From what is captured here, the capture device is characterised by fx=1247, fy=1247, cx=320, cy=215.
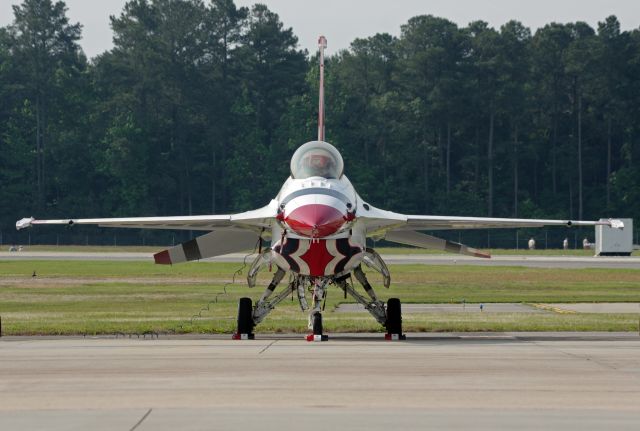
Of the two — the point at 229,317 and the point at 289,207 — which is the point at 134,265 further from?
the point at 289,207

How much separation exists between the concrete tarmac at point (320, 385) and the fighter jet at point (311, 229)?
1.40 m

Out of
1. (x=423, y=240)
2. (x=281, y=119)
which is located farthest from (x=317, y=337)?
(x=281, y=119)

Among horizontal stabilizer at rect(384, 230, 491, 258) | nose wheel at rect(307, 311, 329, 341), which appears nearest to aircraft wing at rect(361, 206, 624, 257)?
horizontal stabilizer at rect(384, 230, 491, 258)

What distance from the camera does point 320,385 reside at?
14.9m

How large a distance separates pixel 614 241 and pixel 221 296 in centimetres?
5122

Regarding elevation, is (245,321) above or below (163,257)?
below

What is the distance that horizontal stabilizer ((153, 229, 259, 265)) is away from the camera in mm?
24172

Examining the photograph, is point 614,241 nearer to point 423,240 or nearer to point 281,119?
point 281,119

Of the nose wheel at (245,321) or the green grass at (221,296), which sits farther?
the green grass at (221,296)

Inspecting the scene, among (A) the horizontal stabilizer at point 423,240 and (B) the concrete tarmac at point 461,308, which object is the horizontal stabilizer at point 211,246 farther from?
(B) the concrete tarmac at point 461,308

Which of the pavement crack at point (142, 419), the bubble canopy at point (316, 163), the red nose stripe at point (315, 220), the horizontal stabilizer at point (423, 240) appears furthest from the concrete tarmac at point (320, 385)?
the horizontal stabilizer at point (423, 240)

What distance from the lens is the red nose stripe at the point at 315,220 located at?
2027 cm

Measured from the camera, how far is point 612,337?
23141 millimetres

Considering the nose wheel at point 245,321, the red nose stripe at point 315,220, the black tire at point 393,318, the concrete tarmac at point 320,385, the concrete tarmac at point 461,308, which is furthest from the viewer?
the concrete tarmac at point 461,308
